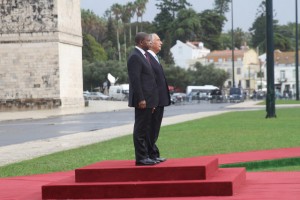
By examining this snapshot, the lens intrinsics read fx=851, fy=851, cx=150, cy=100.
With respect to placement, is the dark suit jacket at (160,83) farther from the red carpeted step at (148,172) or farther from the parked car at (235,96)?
the parked car at (235,96)

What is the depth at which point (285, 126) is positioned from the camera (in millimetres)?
27188

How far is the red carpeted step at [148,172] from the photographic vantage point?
9.97 m

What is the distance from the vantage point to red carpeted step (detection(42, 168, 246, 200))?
31.7 feet

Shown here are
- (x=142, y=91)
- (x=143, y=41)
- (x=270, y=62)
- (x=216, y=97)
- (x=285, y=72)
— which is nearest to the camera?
(x=142, y=91)

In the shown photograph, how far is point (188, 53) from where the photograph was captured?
5782 inches

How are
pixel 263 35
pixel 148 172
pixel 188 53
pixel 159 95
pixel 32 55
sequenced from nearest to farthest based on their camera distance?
1. pixel 148 172
2. pixel 159 95
3. pixel 32 55
4. pixel 188 53
5. pixel 263 35

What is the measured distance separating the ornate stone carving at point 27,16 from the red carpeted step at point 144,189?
164ft

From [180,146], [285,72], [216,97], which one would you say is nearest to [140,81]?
[180,146]

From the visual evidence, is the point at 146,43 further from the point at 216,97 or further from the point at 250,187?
the point at 216,97

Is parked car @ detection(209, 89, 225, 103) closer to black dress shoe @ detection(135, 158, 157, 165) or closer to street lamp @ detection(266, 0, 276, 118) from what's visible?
street lamp @ detection(266, 0, 276, 118)

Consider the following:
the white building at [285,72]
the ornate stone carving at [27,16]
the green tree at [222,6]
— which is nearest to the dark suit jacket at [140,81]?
the ornate stone carving at [27,16]

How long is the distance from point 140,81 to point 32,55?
5030 cm

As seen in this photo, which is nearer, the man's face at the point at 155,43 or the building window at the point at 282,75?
the man's face at the point at 155,43

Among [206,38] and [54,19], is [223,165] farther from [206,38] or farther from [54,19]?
[206,38]
